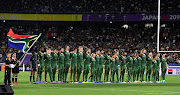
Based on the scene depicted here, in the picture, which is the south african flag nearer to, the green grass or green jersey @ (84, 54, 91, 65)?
the green grass

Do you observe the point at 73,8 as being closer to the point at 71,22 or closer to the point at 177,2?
the point at 71,22

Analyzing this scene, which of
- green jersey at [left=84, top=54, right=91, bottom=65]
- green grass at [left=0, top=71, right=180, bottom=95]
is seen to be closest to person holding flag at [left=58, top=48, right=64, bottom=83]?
green jersey at [left=84, top=54, right=91, bottom=65]

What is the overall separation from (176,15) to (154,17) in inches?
93.8

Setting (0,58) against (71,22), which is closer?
(0,58)

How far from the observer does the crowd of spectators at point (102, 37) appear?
41091 mm

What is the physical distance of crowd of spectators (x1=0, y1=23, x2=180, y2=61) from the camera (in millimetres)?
41091

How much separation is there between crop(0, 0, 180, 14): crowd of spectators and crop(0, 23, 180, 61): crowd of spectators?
2.83 m

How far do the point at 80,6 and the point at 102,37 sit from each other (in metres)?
4.54

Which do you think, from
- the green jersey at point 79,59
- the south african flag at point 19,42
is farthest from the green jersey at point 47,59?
the green jersey at point 79,59

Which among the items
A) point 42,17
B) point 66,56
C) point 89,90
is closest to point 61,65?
point 66,56

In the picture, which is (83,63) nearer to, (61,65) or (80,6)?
(61,65)

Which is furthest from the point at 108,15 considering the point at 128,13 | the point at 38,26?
the point at 38,26

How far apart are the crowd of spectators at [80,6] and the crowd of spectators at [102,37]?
9.29 ft

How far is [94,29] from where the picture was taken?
47250 mm
